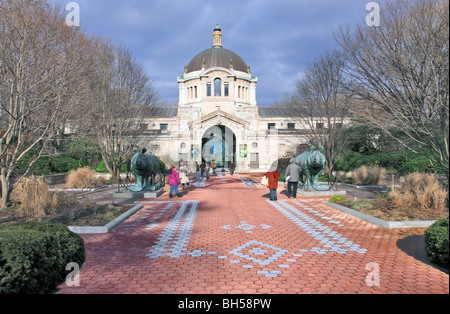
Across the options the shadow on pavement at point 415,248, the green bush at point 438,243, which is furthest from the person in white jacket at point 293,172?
the green bush at point 438,243

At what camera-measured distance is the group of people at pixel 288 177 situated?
1345 centimetres

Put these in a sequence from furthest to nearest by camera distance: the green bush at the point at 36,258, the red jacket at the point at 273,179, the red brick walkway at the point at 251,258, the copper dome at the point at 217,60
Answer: the copper dome at the point at 217,60
the red jacket at the point at 273,179
the red brick walkway at the point at 251,258
the green bush at the point at 36,258

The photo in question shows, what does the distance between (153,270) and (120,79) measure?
834 inches

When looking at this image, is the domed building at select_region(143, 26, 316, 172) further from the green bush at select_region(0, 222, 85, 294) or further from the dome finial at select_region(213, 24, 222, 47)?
the green bush at select_region(0, 222, 85, 294)

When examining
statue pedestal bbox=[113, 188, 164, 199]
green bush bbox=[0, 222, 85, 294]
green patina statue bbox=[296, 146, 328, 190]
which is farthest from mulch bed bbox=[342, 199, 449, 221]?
statue pedestal bbox=[113, 188, 164, 199]

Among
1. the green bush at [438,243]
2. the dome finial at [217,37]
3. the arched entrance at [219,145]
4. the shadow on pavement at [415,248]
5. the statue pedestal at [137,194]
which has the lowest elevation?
the shadow on pavement at [415,248]

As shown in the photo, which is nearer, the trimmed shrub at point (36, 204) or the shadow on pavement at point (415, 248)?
the shadow on pavement at point (415, 248)

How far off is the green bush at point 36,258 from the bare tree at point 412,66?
374 inches

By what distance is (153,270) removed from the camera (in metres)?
5.25

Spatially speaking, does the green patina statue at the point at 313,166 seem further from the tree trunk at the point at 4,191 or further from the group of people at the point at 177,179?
the tree trunk at the point at 4,191

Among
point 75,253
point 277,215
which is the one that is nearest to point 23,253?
point 75,253

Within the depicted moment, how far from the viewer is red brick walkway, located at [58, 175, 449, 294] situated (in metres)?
4.56
